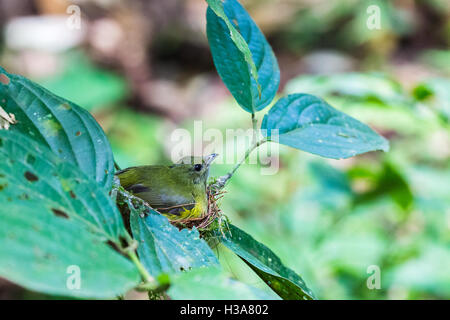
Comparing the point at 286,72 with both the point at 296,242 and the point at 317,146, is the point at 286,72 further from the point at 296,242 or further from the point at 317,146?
the point at 317,146

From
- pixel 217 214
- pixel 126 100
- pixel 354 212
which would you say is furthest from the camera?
pixel 126 100

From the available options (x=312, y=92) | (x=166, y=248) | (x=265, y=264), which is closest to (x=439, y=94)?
(x=312, y=92)

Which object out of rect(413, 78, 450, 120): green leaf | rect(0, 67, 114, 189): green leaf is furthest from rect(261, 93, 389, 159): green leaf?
rect(413, 78, 450, 120): green leaf

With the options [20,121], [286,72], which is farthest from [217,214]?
[286,72]

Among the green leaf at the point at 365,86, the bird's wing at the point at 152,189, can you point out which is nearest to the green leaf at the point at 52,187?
the bird's wing at the point at 152,189

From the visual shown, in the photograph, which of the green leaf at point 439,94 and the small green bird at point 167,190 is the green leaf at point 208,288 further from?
the green leaf at point 439,94
